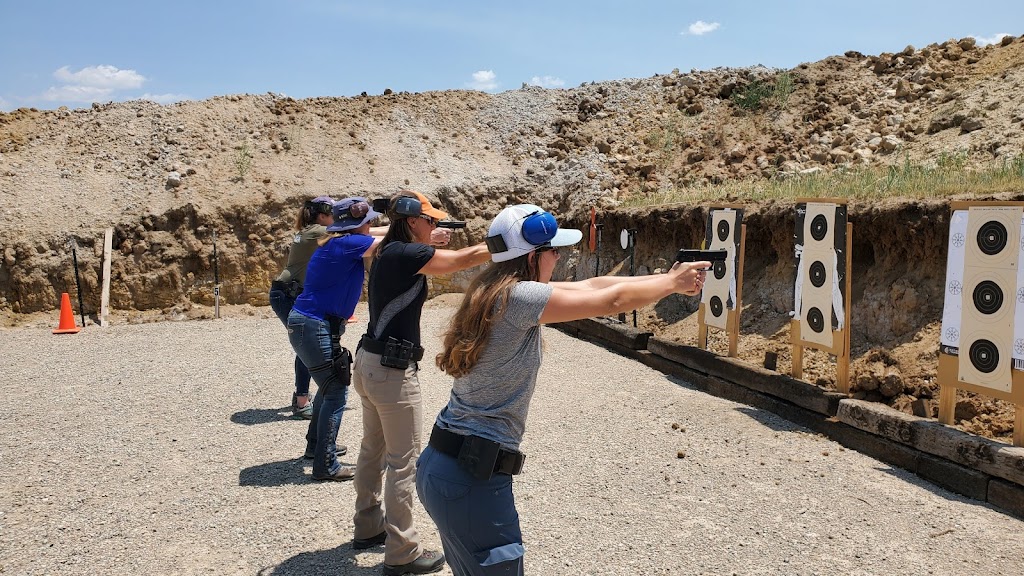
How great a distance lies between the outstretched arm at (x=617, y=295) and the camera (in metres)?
2.22

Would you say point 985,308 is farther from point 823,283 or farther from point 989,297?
point 823,283

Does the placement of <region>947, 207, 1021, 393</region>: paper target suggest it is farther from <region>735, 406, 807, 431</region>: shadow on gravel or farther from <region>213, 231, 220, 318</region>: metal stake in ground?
<region>213, 231, 220, 318</region>: metal stake in ground

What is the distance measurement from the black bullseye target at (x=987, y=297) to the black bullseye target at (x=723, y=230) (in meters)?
3.25

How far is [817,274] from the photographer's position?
6.66 metres

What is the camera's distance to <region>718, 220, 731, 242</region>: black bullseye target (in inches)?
323

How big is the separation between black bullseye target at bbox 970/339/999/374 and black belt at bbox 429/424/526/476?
13.7ft

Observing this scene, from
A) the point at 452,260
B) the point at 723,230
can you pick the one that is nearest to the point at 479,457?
the point at 452,260

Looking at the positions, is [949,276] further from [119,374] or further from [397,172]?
[397,172]

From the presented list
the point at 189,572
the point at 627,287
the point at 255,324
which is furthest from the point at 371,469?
the point at 255,324

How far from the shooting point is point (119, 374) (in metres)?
8.59

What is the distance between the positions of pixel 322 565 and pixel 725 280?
5.72m

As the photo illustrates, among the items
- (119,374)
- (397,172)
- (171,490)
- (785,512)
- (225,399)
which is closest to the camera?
(785,512)

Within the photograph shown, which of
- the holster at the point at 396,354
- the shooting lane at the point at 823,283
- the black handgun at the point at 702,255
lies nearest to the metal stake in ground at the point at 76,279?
the holster at the point at 396,354

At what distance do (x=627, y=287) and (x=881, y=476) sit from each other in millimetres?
3510
